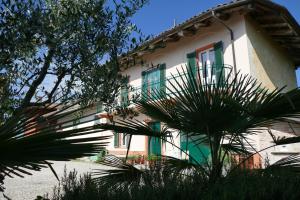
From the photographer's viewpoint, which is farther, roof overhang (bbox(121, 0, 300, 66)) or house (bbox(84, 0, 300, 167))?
A: house (bbox(84, 0, 300, 167))

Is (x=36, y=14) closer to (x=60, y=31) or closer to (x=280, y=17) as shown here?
(x=60, y=31)

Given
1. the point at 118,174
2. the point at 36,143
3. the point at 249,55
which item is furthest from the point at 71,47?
the point at 249,55

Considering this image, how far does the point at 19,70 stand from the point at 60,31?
77 cm

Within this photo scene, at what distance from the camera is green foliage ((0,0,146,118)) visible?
11.3 feet

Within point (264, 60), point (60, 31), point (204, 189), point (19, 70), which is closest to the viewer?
point (204, 189)

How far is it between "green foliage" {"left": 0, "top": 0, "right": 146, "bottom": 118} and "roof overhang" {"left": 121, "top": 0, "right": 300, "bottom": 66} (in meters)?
5.70

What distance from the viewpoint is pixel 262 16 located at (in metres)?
11.9

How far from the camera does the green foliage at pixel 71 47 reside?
3440 mm

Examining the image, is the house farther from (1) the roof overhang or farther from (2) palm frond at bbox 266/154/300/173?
(2) palm frond at bbox 266/154/300/173

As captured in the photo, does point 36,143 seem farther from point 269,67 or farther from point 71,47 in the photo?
point 269,67

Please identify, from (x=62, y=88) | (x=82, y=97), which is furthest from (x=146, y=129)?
(x=62, y=88)

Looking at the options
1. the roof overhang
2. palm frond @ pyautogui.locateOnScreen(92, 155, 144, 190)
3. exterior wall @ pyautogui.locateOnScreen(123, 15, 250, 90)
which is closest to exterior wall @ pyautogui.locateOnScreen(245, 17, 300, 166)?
exterior wall @ pyautogui.locateOnScreen(123, 15, 250, 90)

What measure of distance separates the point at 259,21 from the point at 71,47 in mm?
10263

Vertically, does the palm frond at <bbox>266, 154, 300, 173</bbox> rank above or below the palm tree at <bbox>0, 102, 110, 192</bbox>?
below
